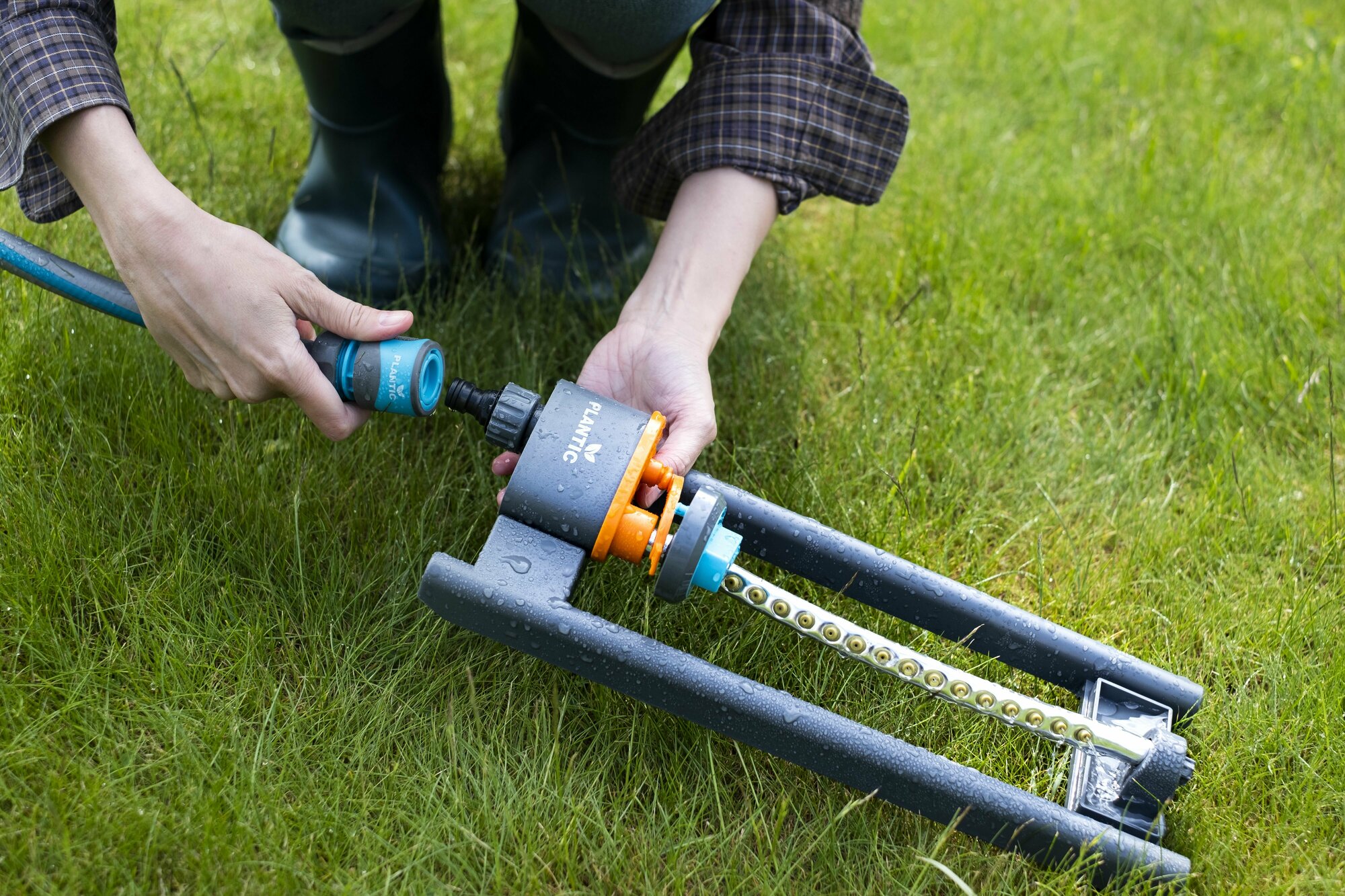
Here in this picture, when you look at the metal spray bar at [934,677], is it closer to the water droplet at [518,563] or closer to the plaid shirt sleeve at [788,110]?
the water droplet at [518,563]

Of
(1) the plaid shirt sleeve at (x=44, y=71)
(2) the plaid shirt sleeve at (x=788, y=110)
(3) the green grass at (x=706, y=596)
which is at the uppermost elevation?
(2) the plaid shirt sleeve at (x=788, y=110)

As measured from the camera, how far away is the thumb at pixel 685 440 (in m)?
1.19

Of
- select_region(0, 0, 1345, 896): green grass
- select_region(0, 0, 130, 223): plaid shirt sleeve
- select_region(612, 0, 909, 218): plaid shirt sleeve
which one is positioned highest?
select_region(612, 0, 909, 218): plaid shirt sleeve

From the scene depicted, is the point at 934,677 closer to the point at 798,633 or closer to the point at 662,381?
the point at 798,633

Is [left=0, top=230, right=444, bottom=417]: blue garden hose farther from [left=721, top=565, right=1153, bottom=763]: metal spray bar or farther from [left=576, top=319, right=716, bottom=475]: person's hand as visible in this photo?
[left=721, top=565, right=1153, bottom=763]: metal spray bar

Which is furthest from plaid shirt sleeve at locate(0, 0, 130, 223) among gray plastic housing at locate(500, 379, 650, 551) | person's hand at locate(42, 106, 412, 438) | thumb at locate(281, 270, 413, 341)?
gray plastic housing at locate(500, 379, 650, 551)

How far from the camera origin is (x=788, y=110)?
4.61 ft

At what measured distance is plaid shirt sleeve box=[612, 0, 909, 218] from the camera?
141cm

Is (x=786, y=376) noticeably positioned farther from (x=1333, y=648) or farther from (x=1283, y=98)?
(x=1283, y=98)

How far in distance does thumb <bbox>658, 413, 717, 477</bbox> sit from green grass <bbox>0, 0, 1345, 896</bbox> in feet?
0.72

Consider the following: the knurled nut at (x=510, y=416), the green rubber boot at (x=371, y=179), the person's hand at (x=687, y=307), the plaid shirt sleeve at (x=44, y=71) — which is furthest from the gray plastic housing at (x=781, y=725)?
the green rubber boot at (x=371, y=179)

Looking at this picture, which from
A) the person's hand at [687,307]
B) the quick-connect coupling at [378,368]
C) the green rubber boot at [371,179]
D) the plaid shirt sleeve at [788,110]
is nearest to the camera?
the quick-connect coupling at [378,368]

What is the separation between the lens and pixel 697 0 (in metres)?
1.41

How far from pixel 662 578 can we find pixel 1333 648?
948mm
